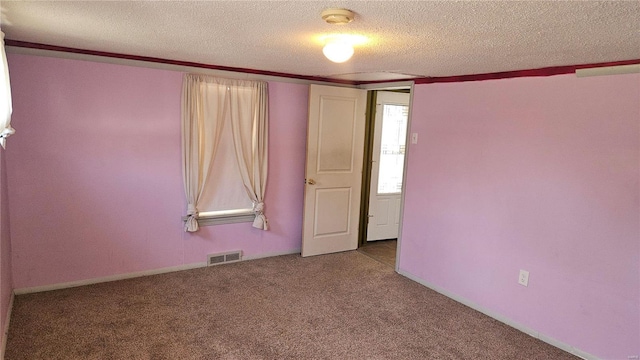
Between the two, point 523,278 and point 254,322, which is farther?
point 523,278

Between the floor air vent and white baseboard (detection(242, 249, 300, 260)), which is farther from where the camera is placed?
white baseboard (detection(242, 249, 300, 260))

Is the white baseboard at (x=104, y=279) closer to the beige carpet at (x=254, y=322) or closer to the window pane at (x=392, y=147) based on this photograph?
the beige carpet at (x=254, y=322)

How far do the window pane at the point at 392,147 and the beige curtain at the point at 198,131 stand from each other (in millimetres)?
2256

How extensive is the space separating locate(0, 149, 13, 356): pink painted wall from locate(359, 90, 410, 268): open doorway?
11.6ft

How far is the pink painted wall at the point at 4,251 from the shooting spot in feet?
8.59

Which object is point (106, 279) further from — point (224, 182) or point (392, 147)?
point (392, 147)

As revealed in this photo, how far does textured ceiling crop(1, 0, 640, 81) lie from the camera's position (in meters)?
1.65

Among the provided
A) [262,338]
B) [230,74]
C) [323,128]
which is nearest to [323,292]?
[262,338]

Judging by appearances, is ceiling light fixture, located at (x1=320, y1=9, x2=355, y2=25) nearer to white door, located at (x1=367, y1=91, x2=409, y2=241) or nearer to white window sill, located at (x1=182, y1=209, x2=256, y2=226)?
white window sill, located at (x1=182, y1=209, x2=256, y2=226)

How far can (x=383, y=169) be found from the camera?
5.30m

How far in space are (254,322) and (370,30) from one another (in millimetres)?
2264

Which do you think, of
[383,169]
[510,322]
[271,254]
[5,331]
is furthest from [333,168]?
[5,331]

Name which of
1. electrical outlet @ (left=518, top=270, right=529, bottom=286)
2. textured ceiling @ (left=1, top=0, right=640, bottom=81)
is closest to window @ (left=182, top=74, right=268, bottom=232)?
textured ceiling @ (left=1, top=0, right=640, bottom=81)

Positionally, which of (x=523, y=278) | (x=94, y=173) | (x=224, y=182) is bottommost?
(x=523, y=278)
